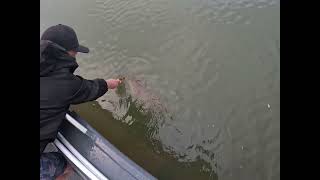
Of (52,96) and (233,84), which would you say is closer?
(52,96)

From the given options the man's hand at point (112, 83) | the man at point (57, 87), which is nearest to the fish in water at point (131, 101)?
the man's hand at point (112, 83)

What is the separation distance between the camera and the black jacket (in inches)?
46.5

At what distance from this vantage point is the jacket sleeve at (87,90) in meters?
1.24

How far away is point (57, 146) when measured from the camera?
1.33 metres

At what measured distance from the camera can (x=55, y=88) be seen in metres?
1.20

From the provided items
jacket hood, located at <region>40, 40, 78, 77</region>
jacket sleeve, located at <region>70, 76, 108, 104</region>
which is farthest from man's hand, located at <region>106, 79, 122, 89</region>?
jacket hood, located at <region>40, 40, 78, 77</region>

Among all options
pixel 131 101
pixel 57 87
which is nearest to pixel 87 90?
pixel 57 87
